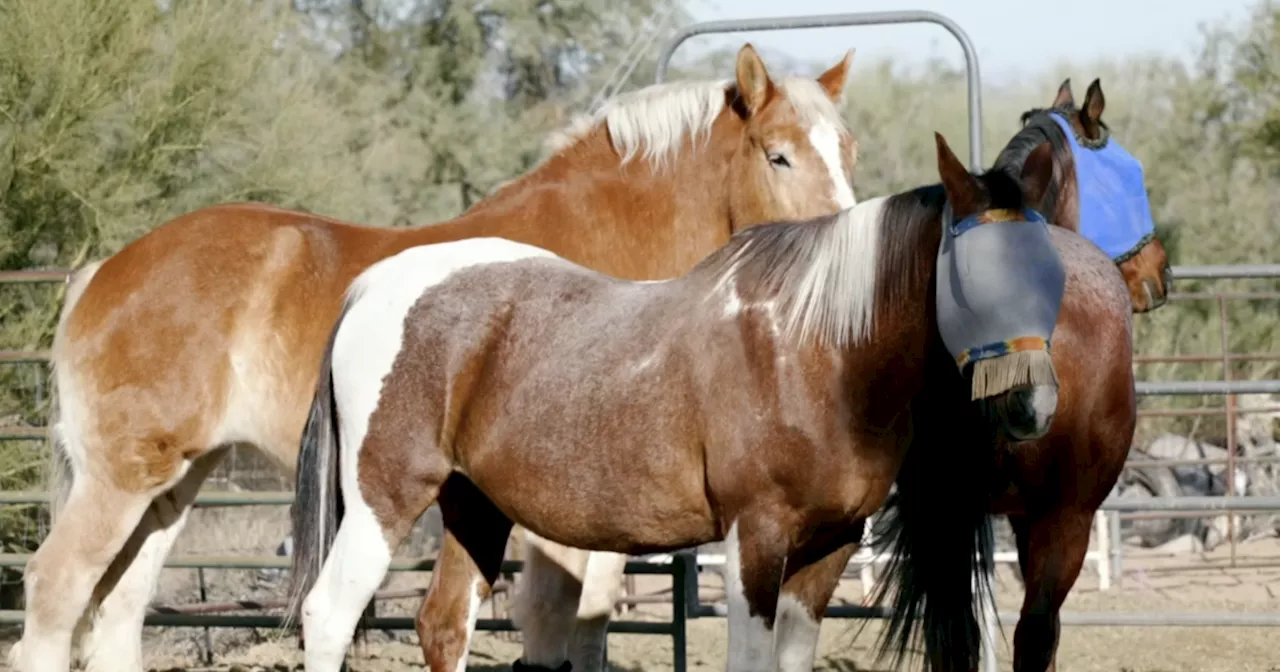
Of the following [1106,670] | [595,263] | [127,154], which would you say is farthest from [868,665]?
[127,154]

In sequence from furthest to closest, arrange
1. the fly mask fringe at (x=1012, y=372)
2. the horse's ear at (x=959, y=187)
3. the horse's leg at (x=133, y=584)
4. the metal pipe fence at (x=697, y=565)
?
1. the horse's leg at (x=133, y=584)
2. the metal pipe fence at (x=697, y=565)
3. the horse's ear at (x=959, y=187)
4. the fly mask fringe at (x=1012, y=372)

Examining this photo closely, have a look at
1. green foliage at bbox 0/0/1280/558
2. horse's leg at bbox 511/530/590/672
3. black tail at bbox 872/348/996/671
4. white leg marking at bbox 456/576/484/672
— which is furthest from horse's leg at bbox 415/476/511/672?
green foliage at bbox 0/0/1280/558

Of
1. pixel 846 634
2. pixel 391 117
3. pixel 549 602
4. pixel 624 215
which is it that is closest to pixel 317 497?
pixel 549 602

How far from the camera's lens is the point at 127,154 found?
11.8 m

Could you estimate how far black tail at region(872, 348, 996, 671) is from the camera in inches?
148

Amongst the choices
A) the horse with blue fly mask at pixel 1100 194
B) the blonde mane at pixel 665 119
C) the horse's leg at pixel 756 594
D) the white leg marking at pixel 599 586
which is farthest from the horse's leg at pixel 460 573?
the horse with blue fly mask at pixel 1100 194

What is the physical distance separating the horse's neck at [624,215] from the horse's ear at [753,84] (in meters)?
0.16

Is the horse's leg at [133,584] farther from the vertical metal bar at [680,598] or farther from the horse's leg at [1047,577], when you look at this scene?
the horse's leg at [1047,577]

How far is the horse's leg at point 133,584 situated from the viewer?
5473mm

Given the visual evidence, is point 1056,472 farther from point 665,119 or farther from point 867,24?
point 867,24

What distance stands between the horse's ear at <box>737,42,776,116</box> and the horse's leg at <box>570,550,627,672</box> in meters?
1.61

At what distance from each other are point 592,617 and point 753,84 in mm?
1892

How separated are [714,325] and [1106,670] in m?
4.32

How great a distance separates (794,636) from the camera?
377 cm
